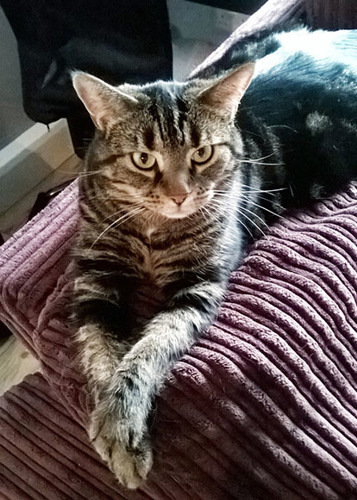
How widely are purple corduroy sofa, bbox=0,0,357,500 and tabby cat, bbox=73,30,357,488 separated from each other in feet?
0.11

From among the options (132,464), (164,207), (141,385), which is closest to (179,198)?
(164,207)

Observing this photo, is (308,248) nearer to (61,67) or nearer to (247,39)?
(247,39)

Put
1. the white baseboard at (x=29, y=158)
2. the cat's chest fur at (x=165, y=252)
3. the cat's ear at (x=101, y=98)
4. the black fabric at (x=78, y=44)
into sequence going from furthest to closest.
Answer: the white baseboard at (x=29, y=158)
the black fabric at (x=78, y=44)
the cat's chest fur at (x=165, y=252)
the cat's ear at (x=101, y=98)

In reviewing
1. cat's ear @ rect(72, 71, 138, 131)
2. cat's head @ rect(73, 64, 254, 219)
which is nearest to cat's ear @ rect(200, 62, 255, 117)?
cat's head @ rect(73, 64, 254, 219)

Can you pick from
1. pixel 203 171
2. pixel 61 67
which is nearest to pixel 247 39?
pixel 61 67

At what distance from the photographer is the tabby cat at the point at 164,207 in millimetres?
1038

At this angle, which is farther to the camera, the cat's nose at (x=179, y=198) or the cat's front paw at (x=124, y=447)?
the cat's nose at (x=179, y=198)

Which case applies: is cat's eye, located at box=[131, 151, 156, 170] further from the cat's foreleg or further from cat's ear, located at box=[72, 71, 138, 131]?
the cat's foreleg

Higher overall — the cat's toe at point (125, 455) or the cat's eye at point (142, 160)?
the cat's eye at point (142, 160)

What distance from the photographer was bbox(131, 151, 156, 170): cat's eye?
1132 millimetres

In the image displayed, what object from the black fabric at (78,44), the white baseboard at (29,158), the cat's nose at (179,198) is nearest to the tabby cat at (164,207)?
the cat's nose at (179,198)

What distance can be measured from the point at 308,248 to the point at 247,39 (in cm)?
65

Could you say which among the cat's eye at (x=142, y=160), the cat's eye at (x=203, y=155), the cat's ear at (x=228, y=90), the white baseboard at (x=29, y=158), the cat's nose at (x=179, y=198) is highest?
the cat's ear at (x=228, y=90)

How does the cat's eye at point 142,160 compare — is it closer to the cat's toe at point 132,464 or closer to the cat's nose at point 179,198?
the cat's nose at point 179,198
